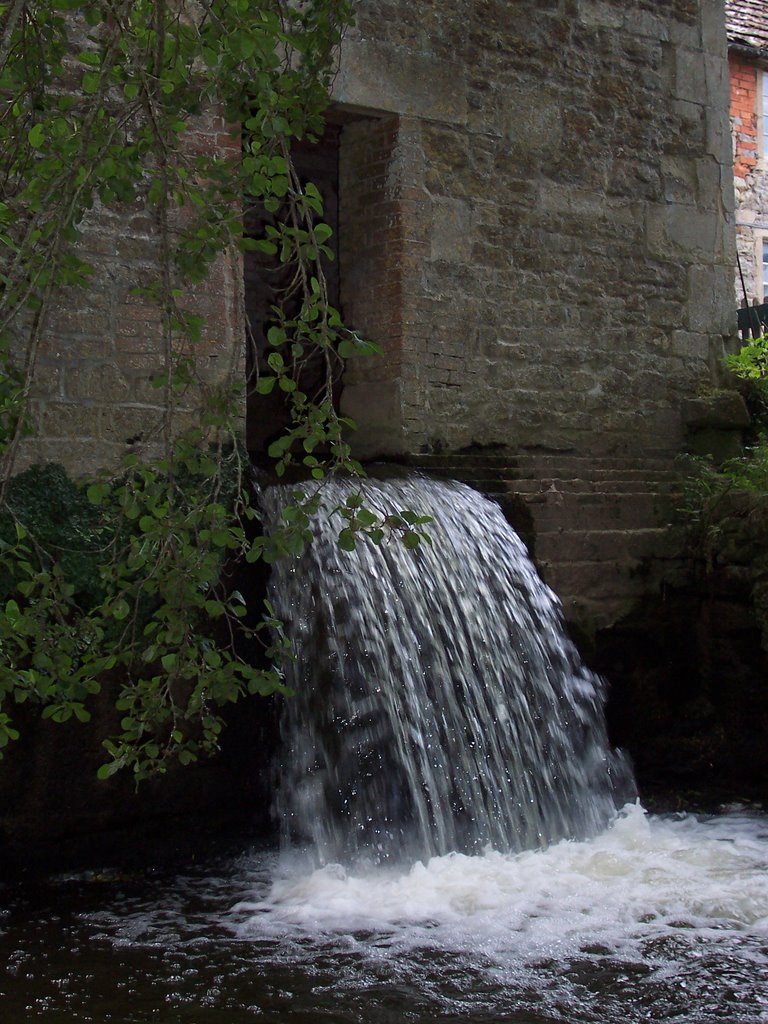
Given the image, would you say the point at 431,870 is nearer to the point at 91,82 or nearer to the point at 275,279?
the point at 91,82

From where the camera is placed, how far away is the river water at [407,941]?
3.32 metres

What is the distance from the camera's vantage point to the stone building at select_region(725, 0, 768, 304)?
12.8 meters

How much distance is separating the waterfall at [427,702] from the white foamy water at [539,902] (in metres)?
0.18

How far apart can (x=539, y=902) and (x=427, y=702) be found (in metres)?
0.98

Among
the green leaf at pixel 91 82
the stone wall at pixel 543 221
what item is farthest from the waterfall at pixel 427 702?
the green leaf at pixel 91 82

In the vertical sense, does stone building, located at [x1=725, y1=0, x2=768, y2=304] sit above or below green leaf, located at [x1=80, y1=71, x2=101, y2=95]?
above

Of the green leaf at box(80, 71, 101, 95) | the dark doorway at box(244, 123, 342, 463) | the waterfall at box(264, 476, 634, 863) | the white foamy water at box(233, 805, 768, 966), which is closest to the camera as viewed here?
the green leaf at box(80, 71, 101, 95)

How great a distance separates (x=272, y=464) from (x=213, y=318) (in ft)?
3.67

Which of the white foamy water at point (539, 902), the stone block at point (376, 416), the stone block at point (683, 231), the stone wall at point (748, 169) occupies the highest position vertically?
the stone wall at point (748, 169)

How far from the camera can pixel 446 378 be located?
607 cm

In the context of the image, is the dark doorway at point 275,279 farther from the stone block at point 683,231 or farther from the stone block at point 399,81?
the stone block at point 683,231

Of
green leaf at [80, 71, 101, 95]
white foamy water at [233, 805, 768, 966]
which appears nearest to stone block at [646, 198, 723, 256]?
white foamy water at [233, 805, 768, 966]

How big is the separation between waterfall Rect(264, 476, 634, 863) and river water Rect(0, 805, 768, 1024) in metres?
0.17

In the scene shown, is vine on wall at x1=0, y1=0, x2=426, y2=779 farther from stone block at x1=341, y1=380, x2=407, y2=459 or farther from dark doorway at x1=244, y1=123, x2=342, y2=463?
dark doorway at x1=244, y1=123, x2=342, y2=463
